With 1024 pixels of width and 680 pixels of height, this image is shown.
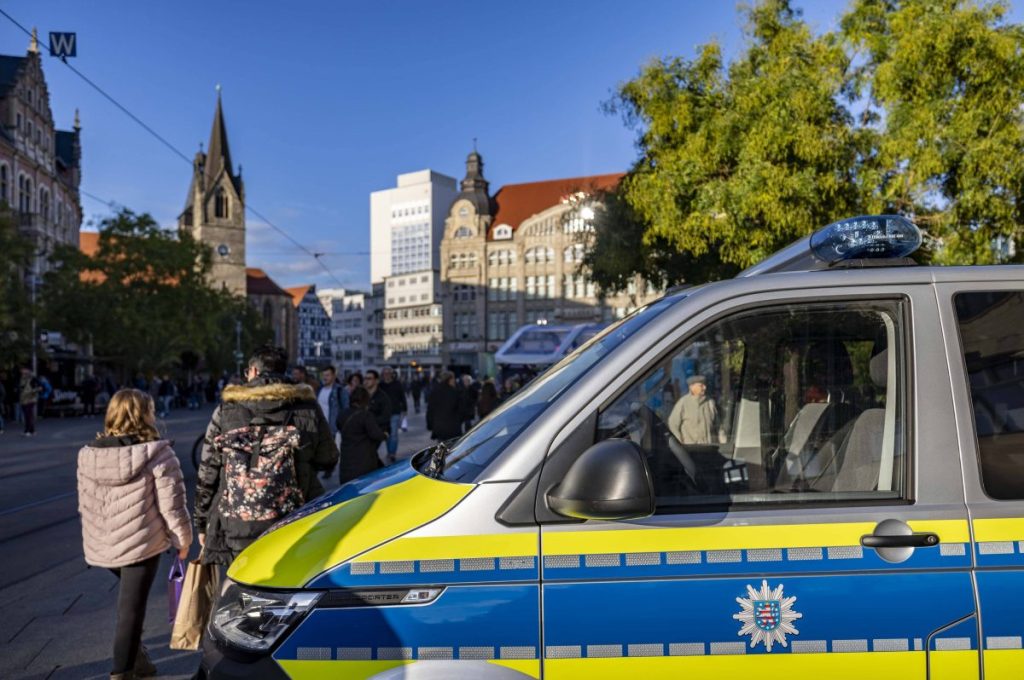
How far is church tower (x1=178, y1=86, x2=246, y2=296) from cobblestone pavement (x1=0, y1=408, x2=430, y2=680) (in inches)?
3708

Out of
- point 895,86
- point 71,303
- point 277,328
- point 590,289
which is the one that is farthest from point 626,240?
point 277,328

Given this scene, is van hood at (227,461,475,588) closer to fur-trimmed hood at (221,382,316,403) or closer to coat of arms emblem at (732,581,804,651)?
coat of arms emblem at (732,581,804,651)

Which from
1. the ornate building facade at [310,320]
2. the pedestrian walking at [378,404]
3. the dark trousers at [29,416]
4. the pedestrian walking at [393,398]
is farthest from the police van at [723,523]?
the ornate building facade at [310,320]

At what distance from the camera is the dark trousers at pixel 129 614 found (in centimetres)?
461

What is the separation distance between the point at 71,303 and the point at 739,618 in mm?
46293

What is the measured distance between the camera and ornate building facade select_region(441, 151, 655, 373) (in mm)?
92000

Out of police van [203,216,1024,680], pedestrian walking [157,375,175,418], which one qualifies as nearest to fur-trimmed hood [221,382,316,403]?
police van [203,216,1024,680]

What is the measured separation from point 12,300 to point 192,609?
30.7m

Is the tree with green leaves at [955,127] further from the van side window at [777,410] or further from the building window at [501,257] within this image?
the building window at [501,257]

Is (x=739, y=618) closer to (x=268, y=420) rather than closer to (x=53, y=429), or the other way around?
(x=268, y=420)

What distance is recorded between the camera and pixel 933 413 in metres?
2.47

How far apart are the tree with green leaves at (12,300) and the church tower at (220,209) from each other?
235 ft

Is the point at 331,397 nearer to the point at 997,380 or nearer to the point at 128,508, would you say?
the point at 128,508

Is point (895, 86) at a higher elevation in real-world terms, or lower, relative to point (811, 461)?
higher
